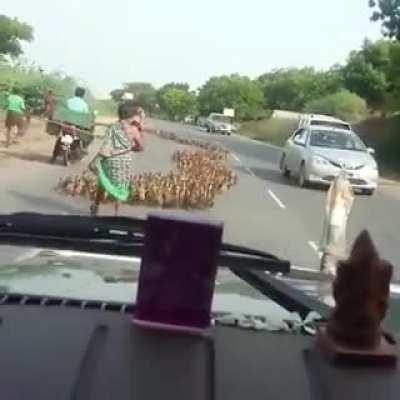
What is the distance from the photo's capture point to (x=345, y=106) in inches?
3322

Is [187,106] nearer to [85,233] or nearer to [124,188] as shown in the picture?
[124,188]

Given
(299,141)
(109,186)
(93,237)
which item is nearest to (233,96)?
(299,141)

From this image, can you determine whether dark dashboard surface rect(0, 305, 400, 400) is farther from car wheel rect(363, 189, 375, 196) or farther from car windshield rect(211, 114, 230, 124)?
car windshield rect(211, 114, 230, 124)

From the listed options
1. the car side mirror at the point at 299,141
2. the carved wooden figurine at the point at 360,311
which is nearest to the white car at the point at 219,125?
the car side mirror at the point at 299,141

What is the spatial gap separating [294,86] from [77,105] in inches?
4087

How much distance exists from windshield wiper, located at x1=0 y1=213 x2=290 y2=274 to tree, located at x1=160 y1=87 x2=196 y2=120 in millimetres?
143260

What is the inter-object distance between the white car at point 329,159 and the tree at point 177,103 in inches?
4725

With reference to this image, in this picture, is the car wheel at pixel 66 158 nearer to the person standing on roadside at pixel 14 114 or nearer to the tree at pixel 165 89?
the person standing on roadside at pixel 14 114

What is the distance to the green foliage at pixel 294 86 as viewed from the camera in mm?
114300

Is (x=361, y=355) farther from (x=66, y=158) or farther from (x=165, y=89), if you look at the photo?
(x=165, y=89)

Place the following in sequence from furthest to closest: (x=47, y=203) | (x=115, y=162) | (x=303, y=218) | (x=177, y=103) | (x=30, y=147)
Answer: (x=177, y=103), (x=30, y=147), (x=303, y=218), (x=47, y=203), (x=115, y=162)

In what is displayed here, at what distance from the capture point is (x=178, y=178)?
60.5 ft

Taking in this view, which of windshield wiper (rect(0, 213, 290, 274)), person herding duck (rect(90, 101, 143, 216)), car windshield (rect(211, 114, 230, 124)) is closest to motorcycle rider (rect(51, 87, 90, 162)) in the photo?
person herding duck (rect(90, 101, 143, 216))

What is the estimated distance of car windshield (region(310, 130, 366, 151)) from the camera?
25.9 m
